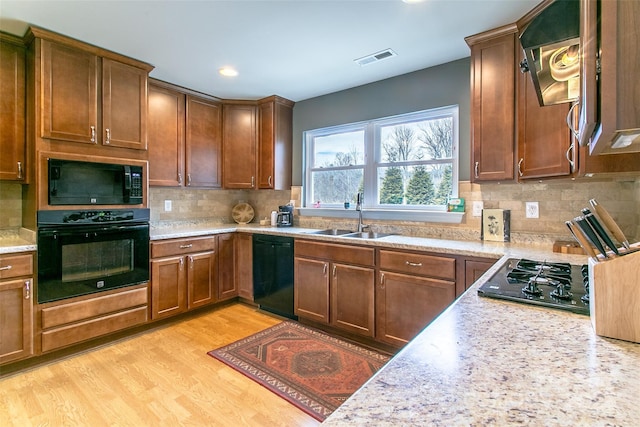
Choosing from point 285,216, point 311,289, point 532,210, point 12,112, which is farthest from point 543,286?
point 12,112

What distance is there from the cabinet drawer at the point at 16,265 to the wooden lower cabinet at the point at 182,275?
851 mm

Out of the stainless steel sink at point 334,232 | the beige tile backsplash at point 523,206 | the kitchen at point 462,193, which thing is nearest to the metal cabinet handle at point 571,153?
the kitchen at point 462,193

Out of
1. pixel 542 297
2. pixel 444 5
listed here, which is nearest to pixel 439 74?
pixel 444 5

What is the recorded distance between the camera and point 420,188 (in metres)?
3.12

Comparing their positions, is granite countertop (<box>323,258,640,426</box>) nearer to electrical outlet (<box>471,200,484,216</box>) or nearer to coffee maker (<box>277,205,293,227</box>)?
electrical outlet (<box>471,200,484,216</box>)

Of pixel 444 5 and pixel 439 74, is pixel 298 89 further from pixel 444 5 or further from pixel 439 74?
pixel 444 5

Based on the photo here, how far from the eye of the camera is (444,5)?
200 cm

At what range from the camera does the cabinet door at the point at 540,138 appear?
1947mm

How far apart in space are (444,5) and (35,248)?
127 inches

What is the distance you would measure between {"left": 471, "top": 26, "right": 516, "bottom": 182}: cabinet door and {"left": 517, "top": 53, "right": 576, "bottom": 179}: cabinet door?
7cm

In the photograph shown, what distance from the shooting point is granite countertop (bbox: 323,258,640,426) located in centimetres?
50

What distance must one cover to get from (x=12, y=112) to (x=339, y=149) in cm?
283

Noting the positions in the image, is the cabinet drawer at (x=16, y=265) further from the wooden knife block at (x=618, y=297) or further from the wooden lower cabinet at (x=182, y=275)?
the wooden knife block at (x=618, y=297)

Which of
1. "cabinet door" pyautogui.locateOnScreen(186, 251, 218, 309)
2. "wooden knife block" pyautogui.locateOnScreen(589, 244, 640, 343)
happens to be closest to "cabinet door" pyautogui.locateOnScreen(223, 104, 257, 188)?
"cabinet door" pyautogui.locateOnScreen(186, 251, 218, 309)
